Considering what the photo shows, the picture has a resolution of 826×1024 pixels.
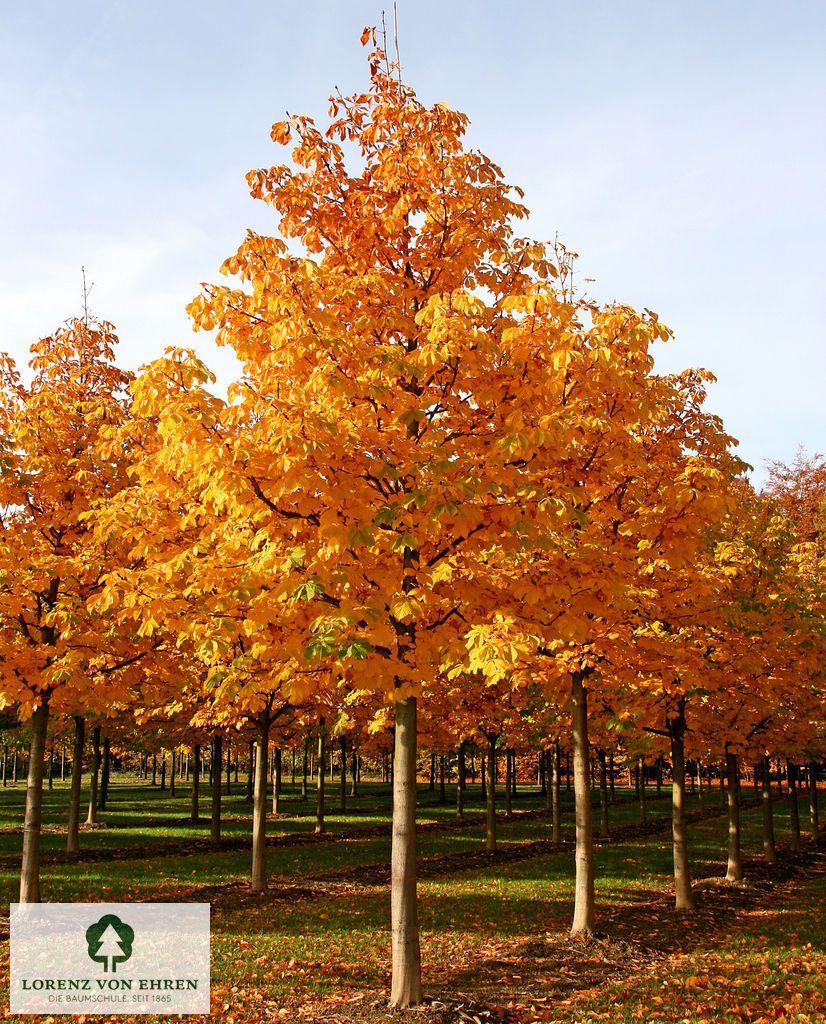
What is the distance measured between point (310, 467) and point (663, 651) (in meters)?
6.20

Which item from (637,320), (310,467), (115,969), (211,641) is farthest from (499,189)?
(115,969)

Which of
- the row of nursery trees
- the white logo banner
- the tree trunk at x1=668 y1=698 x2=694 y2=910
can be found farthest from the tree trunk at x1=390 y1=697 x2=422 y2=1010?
the tree trunk at x1=668 y1=698 x2=694 y2=910

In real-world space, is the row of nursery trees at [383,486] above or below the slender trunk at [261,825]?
above

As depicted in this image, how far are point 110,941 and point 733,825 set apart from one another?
1309cm

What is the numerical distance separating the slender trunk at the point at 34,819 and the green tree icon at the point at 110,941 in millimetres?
1061

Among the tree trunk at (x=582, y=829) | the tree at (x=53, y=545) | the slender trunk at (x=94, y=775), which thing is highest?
A: the tree at (x=53, y=545)

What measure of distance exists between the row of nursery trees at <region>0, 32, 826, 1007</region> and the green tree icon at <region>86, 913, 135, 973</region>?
4.70ft

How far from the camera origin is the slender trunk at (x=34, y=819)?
10.0 metres

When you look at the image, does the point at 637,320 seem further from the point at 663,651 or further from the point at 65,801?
the point at 65,801

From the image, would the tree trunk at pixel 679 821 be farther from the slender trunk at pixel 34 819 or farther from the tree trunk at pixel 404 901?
the slender trunk at pixel 34 819

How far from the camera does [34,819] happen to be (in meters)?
10.2

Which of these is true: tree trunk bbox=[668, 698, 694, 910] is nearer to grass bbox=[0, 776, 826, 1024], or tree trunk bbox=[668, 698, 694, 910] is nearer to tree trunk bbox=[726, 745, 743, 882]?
grass bbox=[0, 776, 826, 1024]

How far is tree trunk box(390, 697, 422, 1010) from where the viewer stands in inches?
251

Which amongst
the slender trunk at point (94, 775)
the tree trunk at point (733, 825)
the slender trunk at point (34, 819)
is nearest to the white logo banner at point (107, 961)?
the slender trunk at point (34, 819)
